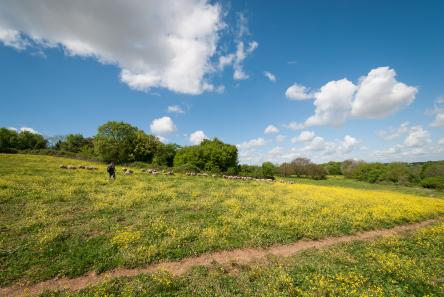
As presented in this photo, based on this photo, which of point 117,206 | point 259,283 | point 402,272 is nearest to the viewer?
point 259,283

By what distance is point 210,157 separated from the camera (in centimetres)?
7481

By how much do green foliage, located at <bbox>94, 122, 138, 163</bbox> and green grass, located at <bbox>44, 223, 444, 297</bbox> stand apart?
6724 cm

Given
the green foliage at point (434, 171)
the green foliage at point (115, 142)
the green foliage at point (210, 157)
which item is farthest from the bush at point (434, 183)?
the green foliage at point (115, 142)

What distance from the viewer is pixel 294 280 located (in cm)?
860

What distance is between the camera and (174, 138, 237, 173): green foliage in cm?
7369

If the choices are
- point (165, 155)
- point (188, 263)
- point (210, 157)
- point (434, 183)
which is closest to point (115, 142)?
point (165, 155)

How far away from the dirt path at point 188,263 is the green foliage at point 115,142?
215 ft

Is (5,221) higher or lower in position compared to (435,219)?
higher

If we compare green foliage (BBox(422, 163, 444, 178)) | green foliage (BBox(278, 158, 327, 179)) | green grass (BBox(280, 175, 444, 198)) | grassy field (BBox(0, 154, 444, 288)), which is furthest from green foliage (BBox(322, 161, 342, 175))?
grassy field (BBox(0, 154, 444, 288))

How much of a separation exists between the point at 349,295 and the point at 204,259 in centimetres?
611

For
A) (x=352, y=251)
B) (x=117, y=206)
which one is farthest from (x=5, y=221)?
(x=352, y=251)

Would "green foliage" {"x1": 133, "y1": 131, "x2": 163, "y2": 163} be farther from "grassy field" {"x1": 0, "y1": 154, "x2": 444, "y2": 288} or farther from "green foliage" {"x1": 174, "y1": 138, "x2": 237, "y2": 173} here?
"grassy field" {"x1": 0, "y1": 154, "x2": 444, "y2": 288}

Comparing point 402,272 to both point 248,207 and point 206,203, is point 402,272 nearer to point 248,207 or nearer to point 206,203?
point 248,207

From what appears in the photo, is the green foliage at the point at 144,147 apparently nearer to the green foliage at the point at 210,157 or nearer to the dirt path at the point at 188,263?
the green foliage at the point at 210,157
